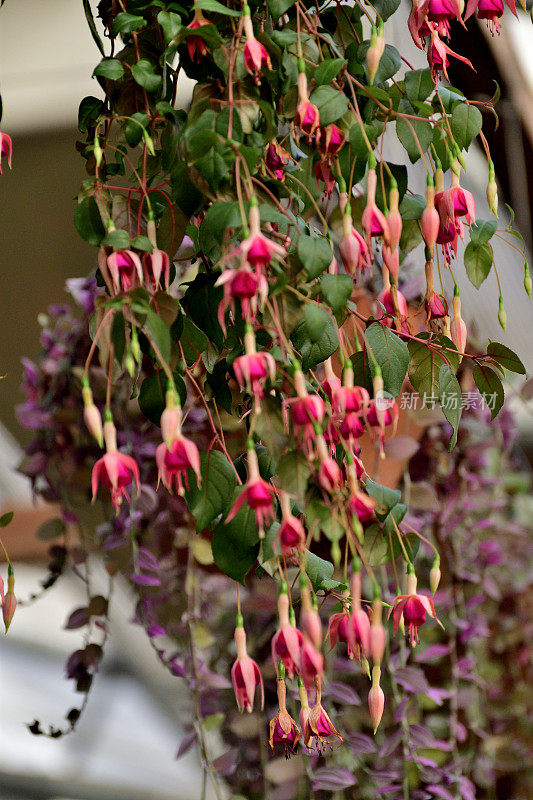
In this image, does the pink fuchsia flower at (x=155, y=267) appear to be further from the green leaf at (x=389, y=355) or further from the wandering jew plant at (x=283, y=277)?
the green leaf at (x=389, y=355)

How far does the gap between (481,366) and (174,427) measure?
271mm

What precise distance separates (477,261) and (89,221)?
275mm

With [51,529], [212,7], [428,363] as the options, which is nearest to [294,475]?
[428,363]

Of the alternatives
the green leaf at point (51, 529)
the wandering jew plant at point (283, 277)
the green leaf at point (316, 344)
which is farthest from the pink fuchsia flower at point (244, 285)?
the green leaf at point (51, 529)

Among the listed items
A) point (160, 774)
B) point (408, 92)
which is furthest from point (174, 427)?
point (160, 774)

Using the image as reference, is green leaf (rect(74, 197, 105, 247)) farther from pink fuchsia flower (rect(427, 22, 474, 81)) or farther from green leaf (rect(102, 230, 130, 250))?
pink fuchsia flower (rect(427, 22, 474, 81))

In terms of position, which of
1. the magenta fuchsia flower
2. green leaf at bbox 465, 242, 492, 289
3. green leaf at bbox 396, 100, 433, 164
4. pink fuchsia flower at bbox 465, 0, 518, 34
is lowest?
the magenta fuchsia flower

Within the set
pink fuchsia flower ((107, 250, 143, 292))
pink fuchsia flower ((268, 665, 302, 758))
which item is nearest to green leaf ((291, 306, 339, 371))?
pink fuchsia flower ((107, 250, 143, 292))

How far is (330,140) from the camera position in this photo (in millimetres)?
548

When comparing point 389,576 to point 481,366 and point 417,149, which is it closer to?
point 481,366

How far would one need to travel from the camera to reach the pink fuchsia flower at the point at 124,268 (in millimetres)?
500

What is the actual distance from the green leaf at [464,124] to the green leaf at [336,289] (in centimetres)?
15

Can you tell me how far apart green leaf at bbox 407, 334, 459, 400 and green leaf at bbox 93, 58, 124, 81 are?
29 centimetres

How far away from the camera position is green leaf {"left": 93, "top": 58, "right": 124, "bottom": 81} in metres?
0.58
